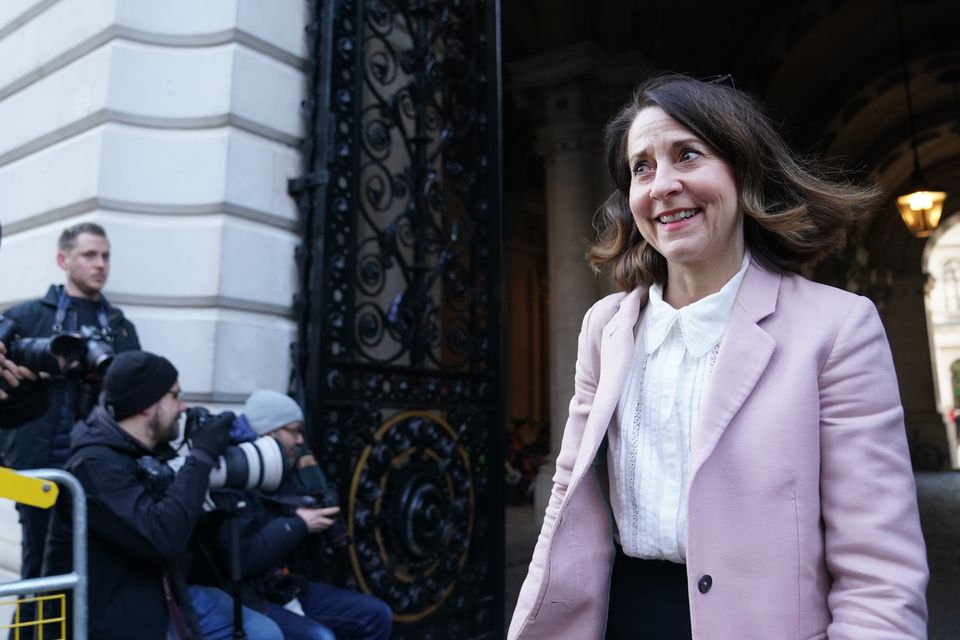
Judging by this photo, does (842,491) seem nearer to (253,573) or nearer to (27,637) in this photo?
(253,573)

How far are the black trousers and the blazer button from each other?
0.49 feet

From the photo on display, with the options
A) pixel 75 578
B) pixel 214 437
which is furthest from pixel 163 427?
pixel 75 578

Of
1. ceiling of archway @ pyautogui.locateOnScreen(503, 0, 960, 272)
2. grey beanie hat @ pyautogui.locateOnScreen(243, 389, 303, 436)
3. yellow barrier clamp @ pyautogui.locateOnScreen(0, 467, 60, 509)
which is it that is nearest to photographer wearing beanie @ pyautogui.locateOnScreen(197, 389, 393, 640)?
grey beanie hat @ pyautogui.locateOnScreen(243, 389, 303, 436)

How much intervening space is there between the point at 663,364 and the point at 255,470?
2.29 m

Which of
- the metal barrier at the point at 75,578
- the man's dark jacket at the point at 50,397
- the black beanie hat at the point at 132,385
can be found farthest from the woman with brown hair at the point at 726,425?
the man's dark jacket at the point at 50,397

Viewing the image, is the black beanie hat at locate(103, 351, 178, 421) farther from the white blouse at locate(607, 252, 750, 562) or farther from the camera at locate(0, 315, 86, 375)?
the white blouse at locate(607, 252, 750, 562)

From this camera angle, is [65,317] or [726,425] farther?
[65,317]

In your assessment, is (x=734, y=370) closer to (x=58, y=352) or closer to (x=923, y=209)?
(x=58, y=352)

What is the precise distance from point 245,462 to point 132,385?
1.95 ft

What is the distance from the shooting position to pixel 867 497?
1162 mm

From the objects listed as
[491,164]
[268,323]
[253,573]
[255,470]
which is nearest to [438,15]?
[491,164]

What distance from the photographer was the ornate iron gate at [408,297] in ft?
13.5

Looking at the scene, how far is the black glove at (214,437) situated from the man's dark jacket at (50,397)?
35.2 inches

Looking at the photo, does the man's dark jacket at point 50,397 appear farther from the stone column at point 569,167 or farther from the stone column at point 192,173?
the stone column at point 569,167
